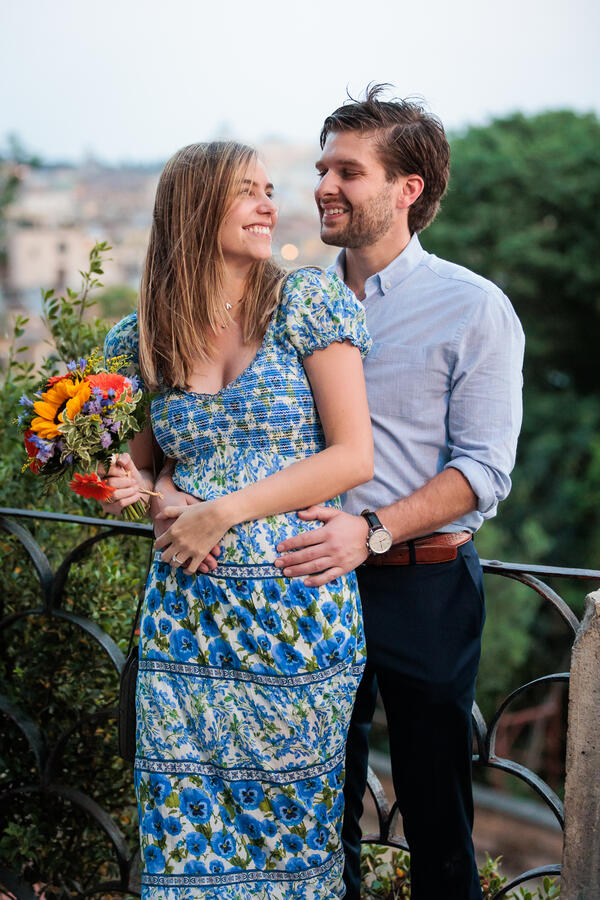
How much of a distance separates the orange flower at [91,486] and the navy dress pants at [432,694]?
0.67 meters

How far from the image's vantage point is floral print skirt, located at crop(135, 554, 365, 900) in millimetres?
1927

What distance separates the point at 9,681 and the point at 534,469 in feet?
55.0

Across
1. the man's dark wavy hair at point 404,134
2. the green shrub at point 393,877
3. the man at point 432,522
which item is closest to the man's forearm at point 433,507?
the man at point 432,522

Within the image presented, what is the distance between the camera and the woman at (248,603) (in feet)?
6.33

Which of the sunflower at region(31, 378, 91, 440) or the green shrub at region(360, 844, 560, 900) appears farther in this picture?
the green shrub at region(360, 844, 560, 900)

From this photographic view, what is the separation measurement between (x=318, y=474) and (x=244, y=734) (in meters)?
0.60

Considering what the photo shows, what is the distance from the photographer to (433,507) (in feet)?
6.73

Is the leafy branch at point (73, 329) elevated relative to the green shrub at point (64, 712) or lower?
elevated

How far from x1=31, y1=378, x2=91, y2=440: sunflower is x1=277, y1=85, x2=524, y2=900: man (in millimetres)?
549

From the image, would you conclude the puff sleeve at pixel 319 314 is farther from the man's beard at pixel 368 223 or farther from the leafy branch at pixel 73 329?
the leafy branch at pixel 73 329

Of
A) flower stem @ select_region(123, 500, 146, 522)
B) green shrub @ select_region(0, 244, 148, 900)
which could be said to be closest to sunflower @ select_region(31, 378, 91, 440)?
flower stem @ select_region(123, 500, 146, 522)

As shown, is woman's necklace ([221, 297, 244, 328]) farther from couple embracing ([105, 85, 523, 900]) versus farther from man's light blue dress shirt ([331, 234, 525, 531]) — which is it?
man's light blue dress shirt ([331, 234, 525, 531])

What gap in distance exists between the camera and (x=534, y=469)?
61.2 ft

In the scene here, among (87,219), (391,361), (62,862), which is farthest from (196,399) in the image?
(87,219)
